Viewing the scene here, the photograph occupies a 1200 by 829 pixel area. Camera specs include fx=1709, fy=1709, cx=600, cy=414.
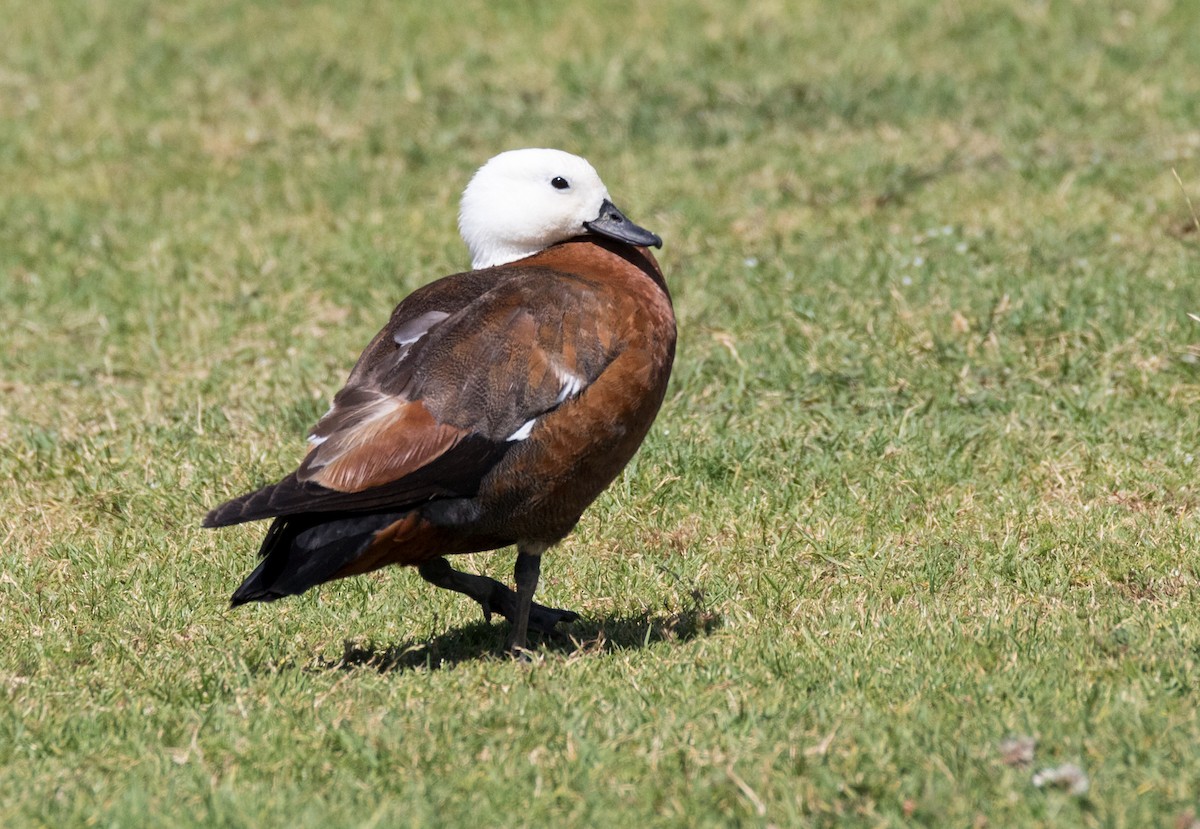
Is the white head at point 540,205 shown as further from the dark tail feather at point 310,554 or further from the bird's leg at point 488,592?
the dark tail feather at point 310,554

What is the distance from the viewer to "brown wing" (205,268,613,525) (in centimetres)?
454

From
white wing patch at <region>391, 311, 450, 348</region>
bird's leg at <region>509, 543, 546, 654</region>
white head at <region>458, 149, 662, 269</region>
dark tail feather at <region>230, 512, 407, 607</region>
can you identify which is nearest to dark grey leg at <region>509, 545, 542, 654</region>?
bird's leg at <region>509, 543, 546, 654</region>

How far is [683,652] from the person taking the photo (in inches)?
190

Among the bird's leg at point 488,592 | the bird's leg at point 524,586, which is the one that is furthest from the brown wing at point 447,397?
the bird's leg at point 488,592

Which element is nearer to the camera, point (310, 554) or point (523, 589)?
point (310, 554)

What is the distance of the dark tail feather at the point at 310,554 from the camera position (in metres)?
4.55

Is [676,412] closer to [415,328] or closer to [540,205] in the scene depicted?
[540,205]

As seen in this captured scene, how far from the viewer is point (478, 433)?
468cm

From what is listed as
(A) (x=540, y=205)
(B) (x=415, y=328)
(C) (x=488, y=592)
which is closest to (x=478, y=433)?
(B) (x=415, y=328)

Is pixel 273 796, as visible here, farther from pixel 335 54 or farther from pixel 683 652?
pixel 335 54

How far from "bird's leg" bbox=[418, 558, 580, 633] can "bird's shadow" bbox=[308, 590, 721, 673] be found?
0.15ft

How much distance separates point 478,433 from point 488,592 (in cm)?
74

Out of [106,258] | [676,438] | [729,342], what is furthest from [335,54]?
[676,438]

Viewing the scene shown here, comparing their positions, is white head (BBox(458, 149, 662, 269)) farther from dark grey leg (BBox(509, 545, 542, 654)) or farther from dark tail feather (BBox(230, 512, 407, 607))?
dark tail feather (BBox(230, 512, 407, 607))
